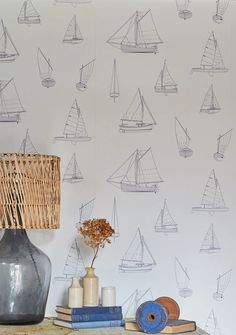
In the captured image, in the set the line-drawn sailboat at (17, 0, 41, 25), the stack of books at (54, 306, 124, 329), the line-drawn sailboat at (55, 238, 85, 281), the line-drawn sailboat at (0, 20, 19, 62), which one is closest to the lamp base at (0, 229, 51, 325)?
the stack of books at (54, 306, 124, 329)

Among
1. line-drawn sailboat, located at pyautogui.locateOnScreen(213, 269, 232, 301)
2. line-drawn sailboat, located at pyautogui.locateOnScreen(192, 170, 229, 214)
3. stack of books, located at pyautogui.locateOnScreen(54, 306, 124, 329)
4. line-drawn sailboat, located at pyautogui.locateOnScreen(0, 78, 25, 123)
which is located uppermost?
line-drawn sailboat, located at pyautogui.locateOnScreen(0, 78, 25, 123)

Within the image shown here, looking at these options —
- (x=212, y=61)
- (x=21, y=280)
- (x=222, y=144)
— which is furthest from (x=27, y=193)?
(x=212, y=61)

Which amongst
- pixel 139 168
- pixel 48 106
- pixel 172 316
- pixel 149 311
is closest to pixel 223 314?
pixel 172 316

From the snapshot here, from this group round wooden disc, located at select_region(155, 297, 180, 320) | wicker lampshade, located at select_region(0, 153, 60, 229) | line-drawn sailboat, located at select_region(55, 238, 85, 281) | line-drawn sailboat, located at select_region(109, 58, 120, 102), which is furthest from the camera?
line-drawn sailboat, located at select_region(109, 58, 120, 102)

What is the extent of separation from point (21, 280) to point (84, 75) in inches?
35.9

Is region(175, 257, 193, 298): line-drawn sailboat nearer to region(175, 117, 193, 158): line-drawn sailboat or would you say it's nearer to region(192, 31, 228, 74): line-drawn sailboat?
region(175, 117, 193, 158): line-drawn sailboat

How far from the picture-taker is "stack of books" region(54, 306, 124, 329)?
210cm

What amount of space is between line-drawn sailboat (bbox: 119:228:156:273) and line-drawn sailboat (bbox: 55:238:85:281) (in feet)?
0.54

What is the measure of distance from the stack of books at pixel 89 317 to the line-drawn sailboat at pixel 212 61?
1.08 meters

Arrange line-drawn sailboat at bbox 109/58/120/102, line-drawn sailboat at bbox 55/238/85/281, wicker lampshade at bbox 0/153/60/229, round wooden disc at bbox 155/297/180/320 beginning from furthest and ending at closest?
line-drawn sailboat at bbox 109/58/120/102 → line-drawn sailboat at bbox 55/238/85/281 → round wooden disc at bbox 155/297/180/320 → wicker lampshade at bbox 0/153/60/229

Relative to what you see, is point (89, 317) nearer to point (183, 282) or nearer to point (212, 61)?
point (183, 282)

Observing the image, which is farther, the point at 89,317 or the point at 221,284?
the point at 221,284

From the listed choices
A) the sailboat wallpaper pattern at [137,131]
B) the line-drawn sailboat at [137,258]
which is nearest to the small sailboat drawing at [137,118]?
the sailboat wallpaper pattern at [137,131]

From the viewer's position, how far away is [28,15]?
251 centimetres
